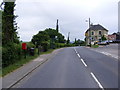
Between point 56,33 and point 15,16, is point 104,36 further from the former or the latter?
point 15,16

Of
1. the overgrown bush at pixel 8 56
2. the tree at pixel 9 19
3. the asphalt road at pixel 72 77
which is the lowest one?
the asphalt road at pixel 72 77

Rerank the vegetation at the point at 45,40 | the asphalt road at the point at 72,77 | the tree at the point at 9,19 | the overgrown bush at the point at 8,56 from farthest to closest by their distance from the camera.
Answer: the vegetation at the point at 45,40 → the tree at the point at 9,19 → the overgrown bush at the point at 8,56 → the asphalt road at the point at 72,77

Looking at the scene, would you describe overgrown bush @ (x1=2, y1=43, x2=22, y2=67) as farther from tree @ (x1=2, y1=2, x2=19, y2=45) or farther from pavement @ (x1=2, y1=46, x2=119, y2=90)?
tree @ (x1=2, y1=2, x2=19, y2=45)

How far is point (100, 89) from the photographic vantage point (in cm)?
906

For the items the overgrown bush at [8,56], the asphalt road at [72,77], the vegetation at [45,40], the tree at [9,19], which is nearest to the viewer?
the asphalt road at [72,77]

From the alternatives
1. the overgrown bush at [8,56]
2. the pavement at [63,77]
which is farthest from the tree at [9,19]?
the pavement at [63,77]

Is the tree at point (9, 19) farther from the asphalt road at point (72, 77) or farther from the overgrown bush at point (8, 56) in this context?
the asphalt road at point (72, 77)

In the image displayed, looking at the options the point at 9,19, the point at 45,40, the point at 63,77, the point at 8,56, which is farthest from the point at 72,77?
the point at 45,40

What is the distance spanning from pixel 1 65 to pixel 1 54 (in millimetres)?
847

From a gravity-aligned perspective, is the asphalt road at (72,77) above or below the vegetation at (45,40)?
below

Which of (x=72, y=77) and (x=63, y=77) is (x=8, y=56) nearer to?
(x=63, y=77)

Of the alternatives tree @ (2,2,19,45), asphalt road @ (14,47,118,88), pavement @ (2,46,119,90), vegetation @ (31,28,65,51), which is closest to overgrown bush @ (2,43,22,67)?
pavement @ (2,46,119,90)

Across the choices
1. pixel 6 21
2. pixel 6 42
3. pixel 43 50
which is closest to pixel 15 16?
pixel 6 21

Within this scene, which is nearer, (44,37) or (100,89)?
(100,89)
